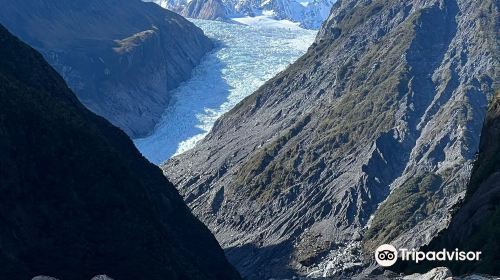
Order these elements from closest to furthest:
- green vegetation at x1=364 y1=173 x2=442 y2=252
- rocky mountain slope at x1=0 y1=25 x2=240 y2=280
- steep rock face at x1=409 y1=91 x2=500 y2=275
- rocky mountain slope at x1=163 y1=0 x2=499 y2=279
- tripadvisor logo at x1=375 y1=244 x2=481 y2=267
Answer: tripadvisor logo at x1=375 y1=244 x2=481 y2=267 → steep rock face at x1=409 y1=91 x2=500 y2=275 → rocky mountain slope at x1=0 y1=25 x2=240 y2=280 → green vegetation at x1=364 y1=173 x2=442 y2=252 → rocky mountain slope at x1=163 y1=0 x2=499 y2=279

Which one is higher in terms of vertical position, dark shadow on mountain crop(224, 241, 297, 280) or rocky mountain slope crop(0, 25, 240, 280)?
rocky mountain slope crop(0, 25, 240, 280)

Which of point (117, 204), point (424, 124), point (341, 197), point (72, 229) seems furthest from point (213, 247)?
point (424, 124)

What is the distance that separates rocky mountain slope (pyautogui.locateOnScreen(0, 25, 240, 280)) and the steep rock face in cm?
2272

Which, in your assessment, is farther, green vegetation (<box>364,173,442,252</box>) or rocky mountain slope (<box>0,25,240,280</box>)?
green vegetation (<box>364,173,442,252</box>)

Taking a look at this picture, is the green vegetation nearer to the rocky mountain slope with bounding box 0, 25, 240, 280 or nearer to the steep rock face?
the rocky mountain slope with bounding box 0, 25, 240, 280

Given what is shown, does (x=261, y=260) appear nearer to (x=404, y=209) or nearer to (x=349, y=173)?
(x=404, y=209)

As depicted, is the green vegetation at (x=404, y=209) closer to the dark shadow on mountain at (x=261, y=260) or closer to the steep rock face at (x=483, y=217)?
the dark shadow on mountain at (x=261, y=260)

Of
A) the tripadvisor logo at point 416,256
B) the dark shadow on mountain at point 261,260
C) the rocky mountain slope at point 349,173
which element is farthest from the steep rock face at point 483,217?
the dark shadow on mountain at point 261,260

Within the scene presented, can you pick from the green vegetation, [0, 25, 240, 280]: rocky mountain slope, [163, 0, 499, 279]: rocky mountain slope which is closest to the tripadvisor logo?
[0, 25, 240, 280]: rocky mountain slope

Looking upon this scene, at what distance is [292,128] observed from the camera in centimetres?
18912

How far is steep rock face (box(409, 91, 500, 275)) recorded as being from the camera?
129ft

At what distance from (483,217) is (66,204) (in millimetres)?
31614

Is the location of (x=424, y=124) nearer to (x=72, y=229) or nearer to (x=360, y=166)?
(x=360, y=166)

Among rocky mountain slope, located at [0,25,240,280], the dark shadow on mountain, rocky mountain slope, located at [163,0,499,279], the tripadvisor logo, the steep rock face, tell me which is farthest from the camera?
rocky mountain slope, located at [163,0,499,279]
